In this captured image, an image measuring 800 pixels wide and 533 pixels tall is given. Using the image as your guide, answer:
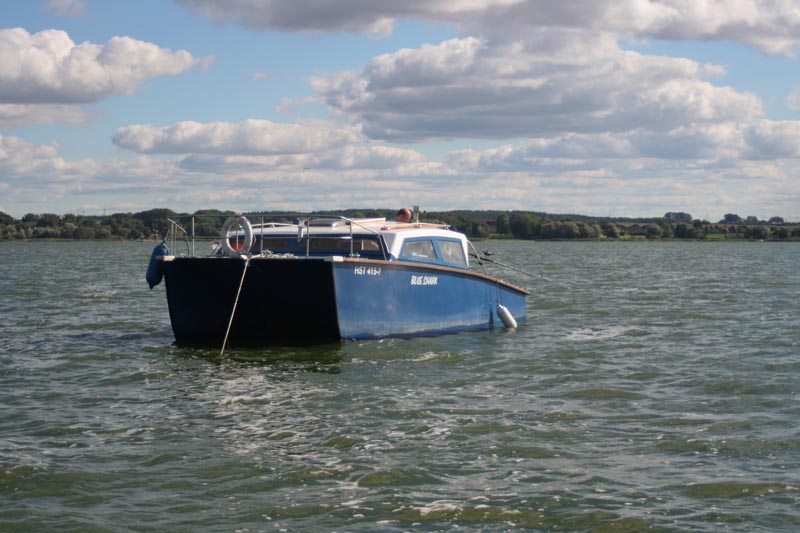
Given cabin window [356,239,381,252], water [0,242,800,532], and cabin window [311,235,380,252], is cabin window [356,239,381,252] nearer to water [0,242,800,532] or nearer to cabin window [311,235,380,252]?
cabin window [311,235,380,252]

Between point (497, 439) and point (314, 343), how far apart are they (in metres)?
7.72

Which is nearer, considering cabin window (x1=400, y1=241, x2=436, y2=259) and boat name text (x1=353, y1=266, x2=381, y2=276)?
boat name text (x1=353, y1=266, x2=381, y2=276)

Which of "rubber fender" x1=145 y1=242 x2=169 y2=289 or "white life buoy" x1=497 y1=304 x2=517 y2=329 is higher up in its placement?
"rubber fender" x1=145 y1=242 x2=169 y2=289

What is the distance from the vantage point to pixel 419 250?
67.7 ft

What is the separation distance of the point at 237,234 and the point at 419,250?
3.88 meters

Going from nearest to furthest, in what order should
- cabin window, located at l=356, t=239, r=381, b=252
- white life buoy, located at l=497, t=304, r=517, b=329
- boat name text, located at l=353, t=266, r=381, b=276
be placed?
1. boat name text, located at l=353, t=266, r=381, b=276
2. cabin window, located at l=356, t=239, r=381, b=252
3. white life buoy, located at l=497, t=304, r=517, b=329

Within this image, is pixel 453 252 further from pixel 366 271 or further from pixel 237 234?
pixel 237 234

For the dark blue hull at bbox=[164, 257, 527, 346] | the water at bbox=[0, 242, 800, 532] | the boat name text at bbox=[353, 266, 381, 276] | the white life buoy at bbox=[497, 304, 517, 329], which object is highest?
the boat name text at bbox=[353, 266, 381, 276]

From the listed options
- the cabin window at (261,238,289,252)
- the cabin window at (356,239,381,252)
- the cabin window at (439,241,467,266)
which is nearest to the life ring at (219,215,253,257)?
the cabin window at (261,238,289,252)

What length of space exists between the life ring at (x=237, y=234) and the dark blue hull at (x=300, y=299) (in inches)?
18.9

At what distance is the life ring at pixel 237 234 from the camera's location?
1814 centimetres

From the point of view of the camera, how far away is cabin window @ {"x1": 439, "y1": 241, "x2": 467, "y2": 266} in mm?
21516

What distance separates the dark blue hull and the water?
0.46 meters

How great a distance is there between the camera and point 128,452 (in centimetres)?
1065
